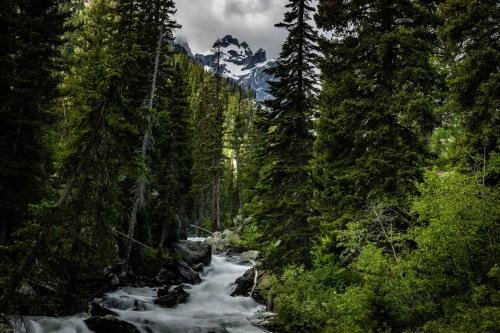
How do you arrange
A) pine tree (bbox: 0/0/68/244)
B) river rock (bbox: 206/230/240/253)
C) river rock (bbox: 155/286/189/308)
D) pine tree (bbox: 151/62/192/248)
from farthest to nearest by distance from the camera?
river rock (bbox: 206/230/240/253) < pine tree (bbox: 151/62/192/248) < river rock (bbox: 155/286/189/308) < pine tree (bbox: 0/0/68/244)

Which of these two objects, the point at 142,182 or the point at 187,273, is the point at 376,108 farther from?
the point at 187,273

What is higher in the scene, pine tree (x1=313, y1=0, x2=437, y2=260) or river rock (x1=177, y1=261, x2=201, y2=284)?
pine tree (x1=313, y1=0, x2=437, y2=260)

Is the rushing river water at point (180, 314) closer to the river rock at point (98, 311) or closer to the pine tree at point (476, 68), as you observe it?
the river rock at point (98, 311)

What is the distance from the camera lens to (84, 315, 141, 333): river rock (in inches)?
501

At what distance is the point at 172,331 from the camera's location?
14867 millimetres

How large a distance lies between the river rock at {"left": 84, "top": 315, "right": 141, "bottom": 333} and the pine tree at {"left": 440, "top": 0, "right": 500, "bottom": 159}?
1333cm

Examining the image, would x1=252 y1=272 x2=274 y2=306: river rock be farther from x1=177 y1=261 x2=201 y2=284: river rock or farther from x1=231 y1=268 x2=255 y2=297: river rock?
x1=177 y1=261 x2=201 y2=284: river rock

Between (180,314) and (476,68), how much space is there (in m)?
15.9

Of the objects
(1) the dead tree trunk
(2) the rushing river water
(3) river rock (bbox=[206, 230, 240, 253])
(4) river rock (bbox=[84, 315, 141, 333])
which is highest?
(1) the dead tree trunk

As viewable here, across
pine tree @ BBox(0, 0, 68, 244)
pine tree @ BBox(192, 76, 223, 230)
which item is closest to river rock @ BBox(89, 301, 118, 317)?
pine tree @ BBox(0, 0, 68, 244)

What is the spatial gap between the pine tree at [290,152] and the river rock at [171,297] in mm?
5758

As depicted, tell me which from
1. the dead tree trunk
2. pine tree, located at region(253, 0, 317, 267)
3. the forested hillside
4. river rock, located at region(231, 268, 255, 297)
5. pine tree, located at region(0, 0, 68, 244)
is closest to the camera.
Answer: the forested hillside

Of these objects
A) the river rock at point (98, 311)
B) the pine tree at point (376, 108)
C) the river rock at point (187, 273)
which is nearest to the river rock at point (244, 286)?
the river rock at point (187, 273)

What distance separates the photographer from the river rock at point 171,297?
17.7 metres
